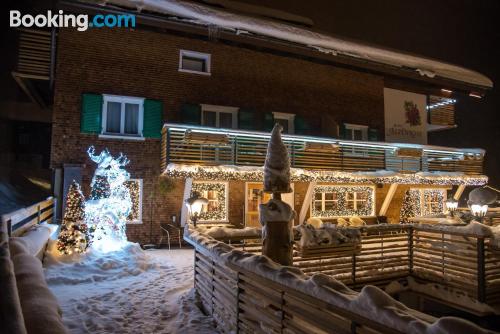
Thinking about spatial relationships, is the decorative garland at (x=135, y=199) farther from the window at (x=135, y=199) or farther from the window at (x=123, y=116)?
the window at (x=123, y=116)

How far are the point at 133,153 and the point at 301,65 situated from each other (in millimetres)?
8485

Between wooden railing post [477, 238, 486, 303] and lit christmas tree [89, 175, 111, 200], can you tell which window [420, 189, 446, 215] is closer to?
wooden railing post [477, 238, 486, 303]

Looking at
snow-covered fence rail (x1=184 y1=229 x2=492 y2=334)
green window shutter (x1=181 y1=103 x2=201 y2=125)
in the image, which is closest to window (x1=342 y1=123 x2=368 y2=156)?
green window shutter (x1=181 y1=103 x2=201 y2=125)

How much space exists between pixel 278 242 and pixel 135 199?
8331 mm

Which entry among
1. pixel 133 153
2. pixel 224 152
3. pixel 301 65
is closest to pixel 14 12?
pixel 133 153

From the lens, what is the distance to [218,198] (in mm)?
13211

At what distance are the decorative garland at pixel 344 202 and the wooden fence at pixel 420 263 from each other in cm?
579

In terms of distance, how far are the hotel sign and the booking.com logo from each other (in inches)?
515

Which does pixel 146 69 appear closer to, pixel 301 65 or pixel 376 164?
pixel 301 65

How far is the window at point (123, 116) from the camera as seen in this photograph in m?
12.0

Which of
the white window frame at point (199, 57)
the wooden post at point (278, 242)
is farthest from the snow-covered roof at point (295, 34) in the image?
the wooden post at point (278, 242)

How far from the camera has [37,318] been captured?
7.55ft

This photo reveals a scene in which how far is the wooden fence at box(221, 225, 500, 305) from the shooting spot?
7.39 meters

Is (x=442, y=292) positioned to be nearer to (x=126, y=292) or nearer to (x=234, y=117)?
(x=126, y=292)
